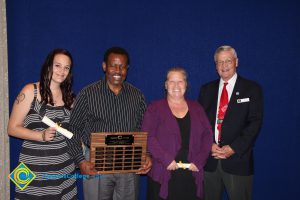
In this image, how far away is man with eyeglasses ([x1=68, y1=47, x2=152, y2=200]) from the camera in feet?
7.25

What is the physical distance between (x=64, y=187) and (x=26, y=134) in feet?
1.77

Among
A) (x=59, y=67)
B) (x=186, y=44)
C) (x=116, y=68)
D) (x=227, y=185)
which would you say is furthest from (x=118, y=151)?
(x=186, y=44)

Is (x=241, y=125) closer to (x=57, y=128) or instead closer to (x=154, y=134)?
(x=154, y=134)

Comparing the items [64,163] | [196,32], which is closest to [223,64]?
[196,32]

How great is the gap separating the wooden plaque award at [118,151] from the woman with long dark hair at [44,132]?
1.07 feet

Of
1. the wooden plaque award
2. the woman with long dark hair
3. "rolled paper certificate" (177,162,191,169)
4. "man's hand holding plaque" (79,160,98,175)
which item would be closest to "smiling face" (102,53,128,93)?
the woman with long dark hair

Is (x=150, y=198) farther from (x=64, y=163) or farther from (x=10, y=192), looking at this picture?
(x=10, y=192)

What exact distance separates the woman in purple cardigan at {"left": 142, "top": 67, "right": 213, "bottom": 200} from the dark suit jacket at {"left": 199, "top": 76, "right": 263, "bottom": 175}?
275 millimetres

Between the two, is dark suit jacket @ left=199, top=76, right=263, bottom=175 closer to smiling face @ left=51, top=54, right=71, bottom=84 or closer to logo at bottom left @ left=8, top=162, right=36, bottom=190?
smiling face @ left=51, top=54, right=71, bottom=84

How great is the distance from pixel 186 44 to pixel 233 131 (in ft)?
3.97

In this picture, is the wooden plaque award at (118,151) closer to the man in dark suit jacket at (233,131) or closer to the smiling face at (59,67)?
the smiling face at (59,67)

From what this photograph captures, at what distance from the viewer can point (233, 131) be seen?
251 centimetres

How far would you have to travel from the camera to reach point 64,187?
2193mm

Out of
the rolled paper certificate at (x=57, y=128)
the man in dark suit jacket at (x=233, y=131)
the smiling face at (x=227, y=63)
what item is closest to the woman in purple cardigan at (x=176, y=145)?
the man in dark suit jacket at (x=233, y=131)
